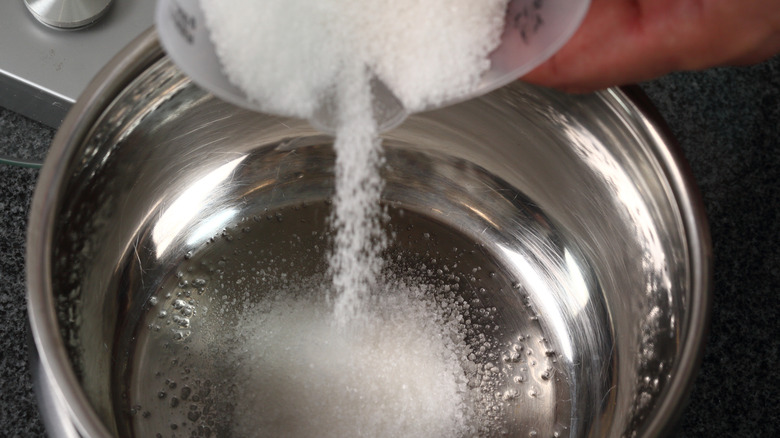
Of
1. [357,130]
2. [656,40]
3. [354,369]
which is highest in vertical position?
[656,40]

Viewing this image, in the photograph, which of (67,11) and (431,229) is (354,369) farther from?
(67,11)

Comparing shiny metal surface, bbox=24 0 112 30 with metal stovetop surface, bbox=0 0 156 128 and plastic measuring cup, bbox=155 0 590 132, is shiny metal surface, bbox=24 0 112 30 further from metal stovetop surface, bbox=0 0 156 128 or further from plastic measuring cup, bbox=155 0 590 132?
plastic measuring cup, bbox=155 0 590 132

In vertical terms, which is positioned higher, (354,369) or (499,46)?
(499,46)

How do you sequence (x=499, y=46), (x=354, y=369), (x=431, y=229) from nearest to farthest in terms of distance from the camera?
(x=499, y=46) < (x=354, y=369) < (x=431, y=229)

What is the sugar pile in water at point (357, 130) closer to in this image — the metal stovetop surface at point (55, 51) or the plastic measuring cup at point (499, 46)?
the plastic measuring cup at point (499, 46)

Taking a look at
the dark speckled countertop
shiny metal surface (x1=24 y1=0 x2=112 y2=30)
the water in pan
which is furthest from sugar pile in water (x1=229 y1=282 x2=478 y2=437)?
shiny metal surface (x1=24 y1=0 x2=112 y2=30)

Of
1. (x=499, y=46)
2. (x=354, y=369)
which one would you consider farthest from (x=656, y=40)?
(x=354, y=369)
